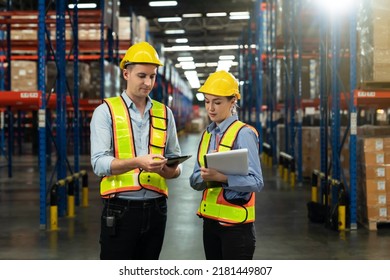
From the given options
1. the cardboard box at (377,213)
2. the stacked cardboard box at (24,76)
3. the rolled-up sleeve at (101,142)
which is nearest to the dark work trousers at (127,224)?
the rolled-up sleeve at (101,142)

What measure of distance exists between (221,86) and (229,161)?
1.44 feet

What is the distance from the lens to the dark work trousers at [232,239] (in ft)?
10.0

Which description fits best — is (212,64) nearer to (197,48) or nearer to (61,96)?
(197,48)

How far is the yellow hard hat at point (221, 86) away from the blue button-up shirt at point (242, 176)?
5.6 inches

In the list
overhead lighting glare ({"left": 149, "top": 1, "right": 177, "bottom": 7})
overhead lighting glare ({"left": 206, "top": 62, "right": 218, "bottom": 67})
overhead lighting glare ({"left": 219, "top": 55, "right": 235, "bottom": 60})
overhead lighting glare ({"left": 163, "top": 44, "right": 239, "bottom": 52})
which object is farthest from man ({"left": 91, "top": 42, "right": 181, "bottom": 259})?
overhead lighting glare ({"left": 206, "top": 62, "right": 218, "bottom": 67})

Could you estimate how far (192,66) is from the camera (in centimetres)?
4888

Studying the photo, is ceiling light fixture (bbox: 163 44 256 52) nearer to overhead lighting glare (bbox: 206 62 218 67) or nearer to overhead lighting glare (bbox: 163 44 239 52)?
overhead lighting glare (bbox: 163 44 239 52)

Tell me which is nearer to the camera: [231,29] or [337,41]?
[337,41]

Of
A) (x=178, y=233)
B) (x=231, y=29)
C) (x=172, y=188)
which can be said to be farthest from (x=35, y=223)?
(x=231, y=29)

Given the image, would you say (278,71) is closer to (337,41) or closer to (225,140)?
(337,41)

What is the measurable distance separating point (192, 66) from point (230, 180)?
46293 millimetres

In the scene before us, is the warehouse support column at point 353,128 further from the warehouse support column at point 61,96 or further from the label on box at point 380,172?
the warehouse support column at point 61,96

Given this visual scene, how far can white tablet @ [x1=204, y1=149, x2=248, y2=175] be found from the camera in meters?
2.86

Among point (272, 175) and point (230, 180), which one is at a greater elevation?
point (230, 180)
